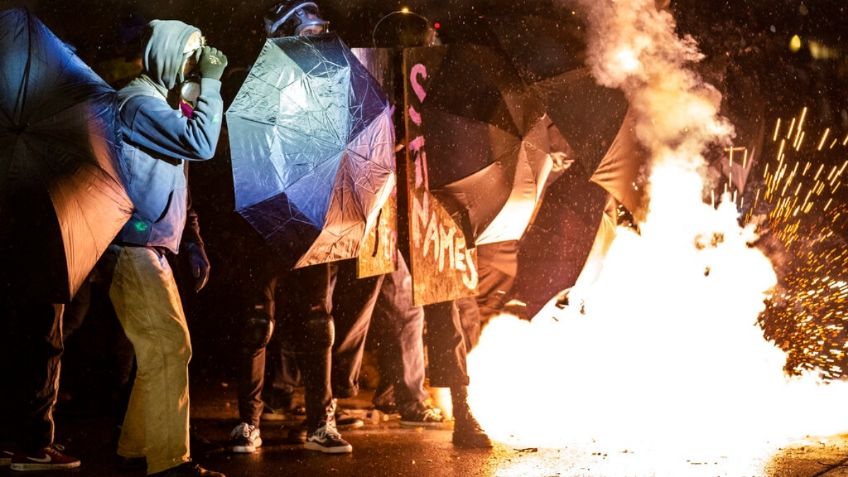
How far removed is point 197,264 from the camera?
6051 millimetres

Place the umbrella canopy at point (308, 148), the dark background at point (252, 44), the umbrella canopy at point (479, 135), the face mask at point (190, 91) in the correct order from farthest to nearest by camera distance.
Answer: the dark background at point (252, 44)
the umbrella canopy at point (479, 135)
the umbrella canopy at point (308, 148)
the face mask at point (190, 91)

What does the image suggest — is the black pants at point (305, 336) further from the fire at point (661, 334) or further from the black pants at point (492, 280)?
the fire at point (661, 334)

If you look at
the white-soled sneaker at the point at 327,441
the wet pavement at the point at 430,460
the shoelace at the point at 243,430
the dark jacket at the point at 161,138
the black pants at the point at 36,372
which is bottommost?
the wet pavement at the point at 430,460

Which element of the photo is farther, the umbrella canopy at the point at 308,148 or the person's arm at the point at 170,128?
the umbrella canopy at the point at 308,148

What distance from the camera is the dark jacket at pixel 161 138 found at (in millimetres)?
5277

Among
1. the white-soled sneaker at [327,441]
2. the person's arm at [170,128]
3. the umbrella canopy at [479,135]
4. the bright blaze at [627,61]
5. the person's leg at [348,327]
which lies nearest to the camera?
the person's arm at [170,128]

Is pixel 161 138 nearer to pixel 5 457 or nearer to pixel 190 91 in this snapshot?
pixel 190 91

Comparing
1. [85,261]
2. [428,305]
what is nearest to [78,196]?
[85,261]

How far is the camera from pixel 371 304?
777 cm

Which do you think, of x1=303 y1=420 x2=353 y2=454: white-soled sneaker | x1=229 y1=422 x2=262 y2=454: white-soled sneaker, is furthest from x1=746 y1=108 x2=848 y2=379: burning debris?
x1=229 y1=422 x2=262 y2=454: white-soled sneaker

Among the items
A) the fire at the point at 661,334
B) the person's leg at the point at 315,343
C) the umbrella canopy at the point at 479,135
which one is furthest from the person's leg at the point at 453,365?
the person's leg at the point at 315,343

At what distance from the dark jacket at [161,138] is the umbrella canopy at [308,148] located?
743 mm

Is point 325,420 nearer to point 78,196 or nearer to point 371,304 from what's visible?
point 371,304

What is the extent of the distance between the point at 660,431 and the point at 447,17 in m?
3.77
